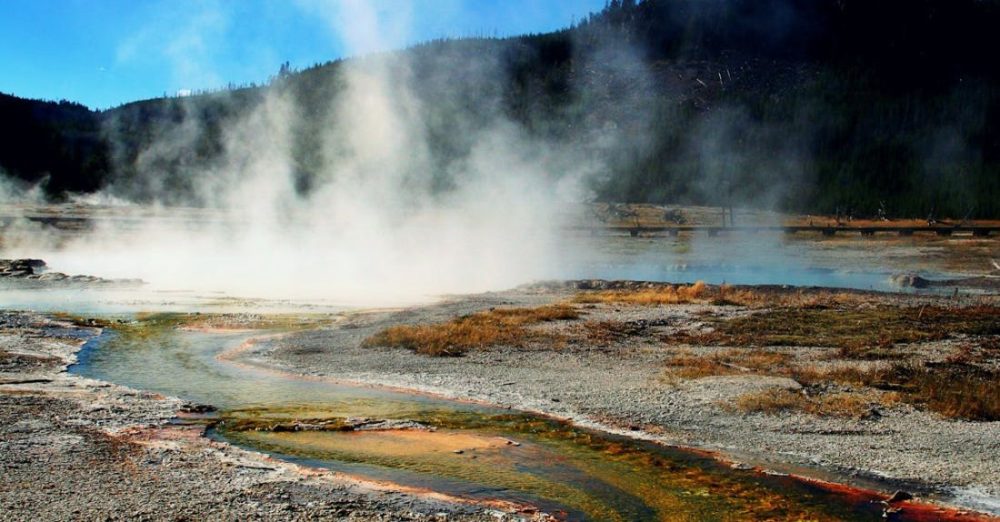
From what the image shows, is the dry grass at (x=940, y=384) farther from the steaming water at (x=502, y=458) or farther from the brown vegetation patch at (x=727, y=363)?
the steaming water at (x=502, y=458)

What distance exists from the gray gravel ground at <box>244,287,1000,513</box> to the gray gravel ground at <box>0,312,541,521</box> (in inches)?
149

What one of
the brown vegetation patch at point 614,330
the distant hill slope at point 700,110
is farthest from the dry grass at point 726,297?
the distant hill slope at point 700,110

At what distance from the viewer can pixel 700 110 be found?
12838cm

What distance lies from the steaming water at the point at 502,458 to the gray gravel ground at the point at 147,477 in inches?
26.0

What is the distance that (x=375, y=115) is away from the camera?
100m

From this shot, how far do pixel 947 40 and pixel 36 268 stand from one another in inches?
6226

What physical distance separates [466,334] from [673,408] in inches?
270

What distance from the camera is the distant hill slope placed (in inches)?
3561

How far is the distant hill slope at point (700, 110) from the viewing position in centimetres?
9044

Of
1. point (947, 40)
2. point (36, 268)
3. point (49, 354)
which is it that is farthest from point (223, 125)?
point (947, 40)

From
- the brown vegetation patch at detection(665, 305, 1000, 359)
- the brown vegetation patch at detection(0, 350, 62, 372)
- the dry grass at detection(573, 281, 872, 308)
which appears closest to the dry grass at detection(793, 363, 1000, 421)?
the brown vegetation patch at detection(665, 305, 1000, 359)

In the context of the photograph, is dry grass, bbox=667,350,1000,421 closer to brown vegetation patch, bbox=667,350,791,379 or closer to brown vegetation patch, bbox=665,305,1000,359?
brown vegetation patch, bbox=667,350,791,379

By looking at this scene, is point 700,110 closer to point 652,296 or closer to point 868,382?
point 652,296

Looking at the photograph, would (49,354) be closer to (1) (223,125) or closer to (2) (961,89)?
(1) (223,125)
